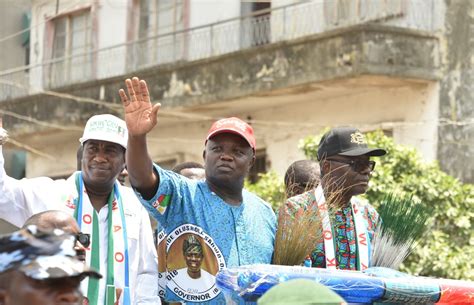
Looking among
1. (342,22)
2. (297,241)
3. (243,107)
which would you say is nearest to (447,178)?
(342,22)

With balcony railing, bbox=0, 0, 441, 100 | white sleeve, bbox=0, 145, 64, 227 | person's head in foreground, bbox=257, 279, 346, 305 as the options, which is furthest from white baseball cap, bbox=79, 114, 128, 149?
balcony railing, bbox=0, 0, 441, 100

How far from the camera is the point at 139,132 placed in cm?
637

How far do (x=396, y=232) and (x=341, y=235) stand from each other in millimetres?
317

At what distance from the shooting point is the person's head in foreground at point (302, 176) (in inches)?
346

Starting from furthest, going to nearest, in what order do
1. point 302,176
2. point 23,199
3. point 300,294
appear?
point 302,176
point 23,199
point 300,294

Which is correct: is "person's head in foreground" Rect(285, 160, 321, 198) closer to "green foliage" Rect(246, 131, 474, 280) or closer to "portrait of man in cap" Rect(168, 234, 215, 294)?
"portrait of man in cap" Rect(168, 234, 215, 294)

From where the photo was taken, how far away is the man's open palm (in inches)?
252

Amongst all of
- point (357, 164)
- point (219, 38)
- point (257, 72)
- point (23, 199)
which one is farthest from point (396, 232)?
point (219, 38)

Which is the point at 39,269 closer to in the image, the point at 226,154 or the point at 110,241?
the point at 226,154

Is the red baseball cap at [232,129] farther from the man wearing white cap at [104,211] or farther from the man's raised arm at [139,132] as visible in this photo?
the man wearing white cap at [104,211]

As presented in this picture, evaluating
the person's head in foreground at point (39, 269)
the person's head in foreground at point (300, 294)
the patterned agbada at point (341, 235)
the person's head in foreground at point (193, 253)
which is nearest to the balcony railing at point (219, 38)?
the patterned agbada at point (341, 235)

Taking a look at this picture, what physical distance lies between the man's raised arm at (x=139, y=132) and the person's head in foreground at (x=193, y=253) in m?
0.43

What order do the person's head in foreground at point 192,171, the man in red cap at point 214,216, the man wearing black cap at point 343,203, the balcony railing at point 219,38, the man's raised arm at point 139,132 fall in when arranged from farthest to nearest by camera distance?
1. the balcony railing at point 219,38
2. the person's head in foreground at point 192,171
3. the man wearing black cap at point 343,203
4. the man in red cap at point 214,216
5. the man's raised arm at point 139,132

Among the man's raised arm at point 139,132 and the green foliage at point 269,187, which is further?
the green foliage at point 269,187
